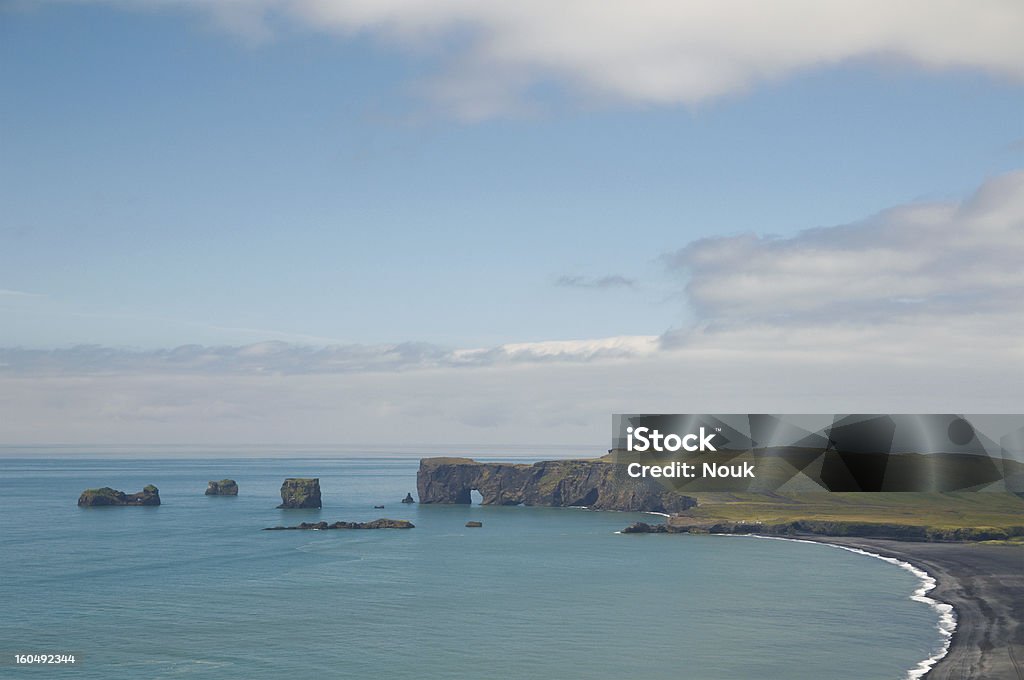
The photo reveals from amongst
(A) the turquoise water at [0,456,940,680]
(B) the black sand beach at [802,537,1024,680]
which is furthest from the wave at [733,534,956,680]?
(A) the turquoise water at [0,456,940,680]

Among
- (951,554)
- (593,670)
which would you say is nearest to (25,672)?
(593,670)

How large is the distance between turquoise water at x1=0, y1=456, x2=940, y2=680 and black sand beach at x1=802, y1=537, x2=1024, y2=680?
4669 millimetres

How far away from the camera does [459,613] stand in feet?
412

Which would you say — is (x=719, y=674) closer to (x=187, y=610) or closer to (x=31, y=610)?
(x=187, y=610)

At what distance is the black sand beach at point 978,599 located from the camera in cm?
9488

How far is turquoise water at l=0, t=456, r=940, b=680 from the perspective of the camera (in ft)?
318

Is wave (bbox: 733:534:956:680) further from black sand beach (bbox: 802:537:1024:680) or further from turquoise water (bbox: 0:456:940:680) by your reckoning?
turquoise water (bbox: 0:456:940:680)

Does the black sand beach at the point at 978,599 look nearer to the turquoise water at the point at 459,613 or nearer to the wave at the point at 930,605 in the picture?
the wave at the point at 930,605

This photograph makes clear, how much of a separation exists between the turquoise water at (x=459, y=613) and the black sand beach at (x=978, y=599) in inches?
184

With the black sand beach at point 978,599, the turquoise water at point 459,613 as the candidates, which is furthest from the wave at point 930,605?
the turquoise water at point 459,613

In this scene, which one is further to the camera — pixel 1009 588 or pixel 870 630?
pixel 1009 588

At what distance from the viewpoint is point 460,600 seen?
13525 centimetres

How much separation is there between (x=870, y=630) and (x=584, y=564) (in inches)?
2591

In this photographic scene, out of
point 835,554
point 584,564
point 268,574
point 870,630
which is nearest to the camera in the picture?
point 870,630
